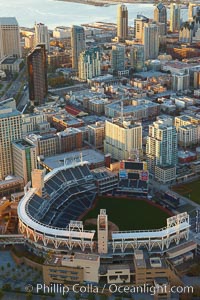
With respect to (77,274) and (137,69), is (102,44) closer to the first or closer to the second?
(137,69)

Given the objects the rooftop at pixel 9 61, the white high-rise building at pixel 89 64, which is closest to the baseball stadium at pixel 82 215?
the white high-rise building at pixel 89 64

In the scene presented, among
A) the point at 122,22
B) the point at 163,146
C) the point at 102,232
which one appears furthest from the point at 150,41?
the point at 102,232

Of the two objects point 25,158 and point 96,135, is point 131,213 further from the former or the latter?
point 96,135

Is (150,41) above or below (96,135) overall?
above

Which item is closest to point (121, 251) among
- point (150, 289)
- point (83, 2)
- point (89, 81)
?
point (150, 289)

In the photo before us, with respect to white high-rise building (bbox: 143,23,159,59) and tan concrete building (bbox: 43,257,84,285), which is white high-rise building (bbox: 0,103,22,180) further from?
white high-rise building (bbox: 143,23,159,59)

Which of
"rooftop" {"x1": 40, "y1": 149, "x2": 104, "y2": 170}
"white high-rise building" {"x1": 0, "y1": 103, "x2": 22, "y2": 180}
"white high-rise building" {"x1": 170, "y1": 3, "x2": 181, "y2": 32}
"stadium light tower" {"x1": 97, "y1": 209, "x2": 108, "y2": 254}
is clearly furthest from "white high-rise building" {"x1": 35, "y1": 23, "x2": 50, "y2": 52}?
"stadium light tower" {"x1": 97, "y1": 209, "x2": 108, "y2": 254}
